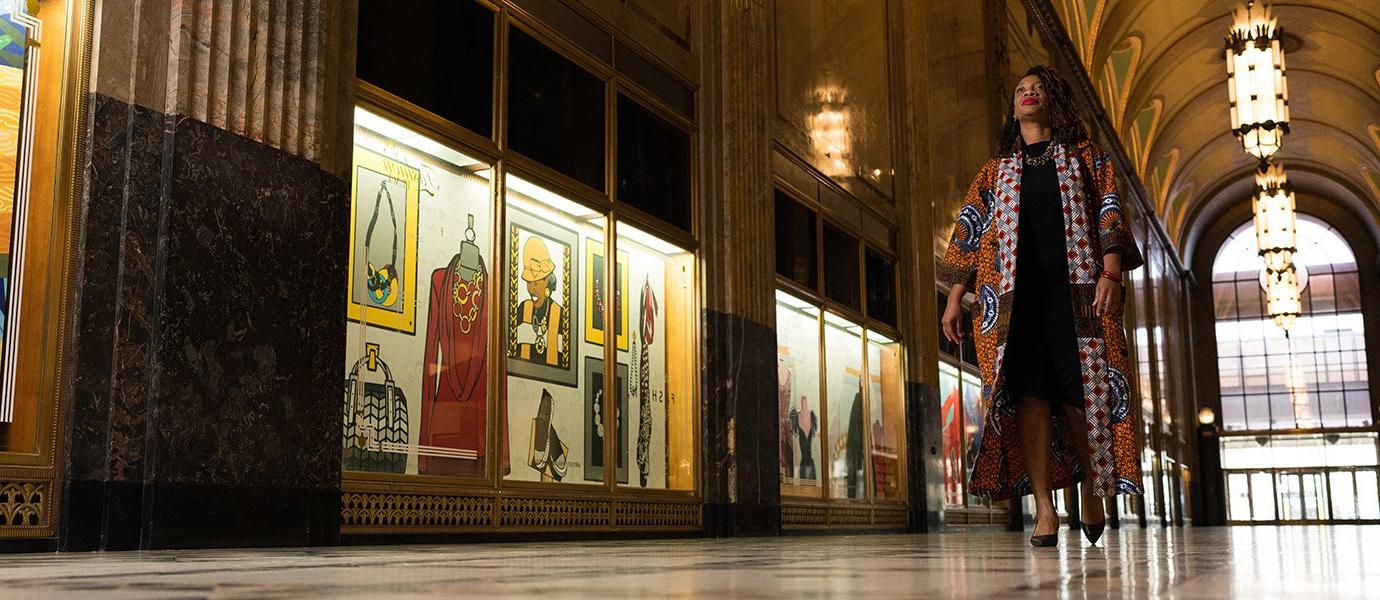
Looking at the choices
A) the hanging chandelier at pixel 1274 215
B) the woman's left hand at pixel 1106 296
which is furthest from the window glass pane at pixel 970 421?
the hanging chandelier at pixel 1274 215

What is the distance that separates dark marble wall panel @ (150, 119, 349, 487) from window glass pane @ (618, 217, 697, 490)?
8.34ft

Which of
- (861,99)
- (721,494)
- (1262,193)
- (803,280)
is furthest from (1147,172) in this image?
(721,494)

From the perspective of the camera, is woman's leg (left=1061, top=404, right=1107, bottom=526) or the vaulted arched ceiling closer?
woman's leg (left=1061, top=404, right=1107, bottom=526)

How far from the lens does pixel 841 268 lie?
1021cm

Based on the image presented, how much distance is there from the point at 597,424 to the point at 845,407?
3.92m

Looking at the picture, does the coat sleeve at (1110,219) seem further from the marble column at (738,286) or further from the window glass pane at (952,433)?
the window glass pane at (952,433)

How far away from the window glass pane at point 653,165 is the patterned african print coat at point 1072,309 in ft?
8.38

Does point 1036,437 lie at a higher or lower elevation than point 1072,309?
lower

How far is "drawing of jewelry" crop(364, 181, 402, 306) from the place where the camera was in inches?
197

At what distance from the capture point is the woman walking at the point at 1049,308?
445 cm

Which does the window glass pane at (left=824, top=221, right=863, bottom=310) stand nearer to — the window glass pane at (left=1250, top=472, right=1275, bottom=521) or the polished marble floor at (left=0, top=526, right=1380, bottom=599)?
the polished marble floor at (left=0, top=526, right=1380, bottom=599)

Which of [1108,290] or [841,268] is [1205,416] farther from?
[1108,290]

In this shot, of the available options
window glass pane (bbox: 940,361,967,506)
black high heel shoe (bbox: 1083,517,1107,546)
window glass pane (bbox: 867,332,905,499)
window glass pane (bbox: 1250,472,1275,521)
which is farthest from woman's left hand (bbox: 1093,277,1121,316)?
window glass pane (bbox: 1250,472,1275,521)

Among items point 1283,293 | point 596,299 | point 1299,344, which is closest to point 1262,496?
point 1299,344
